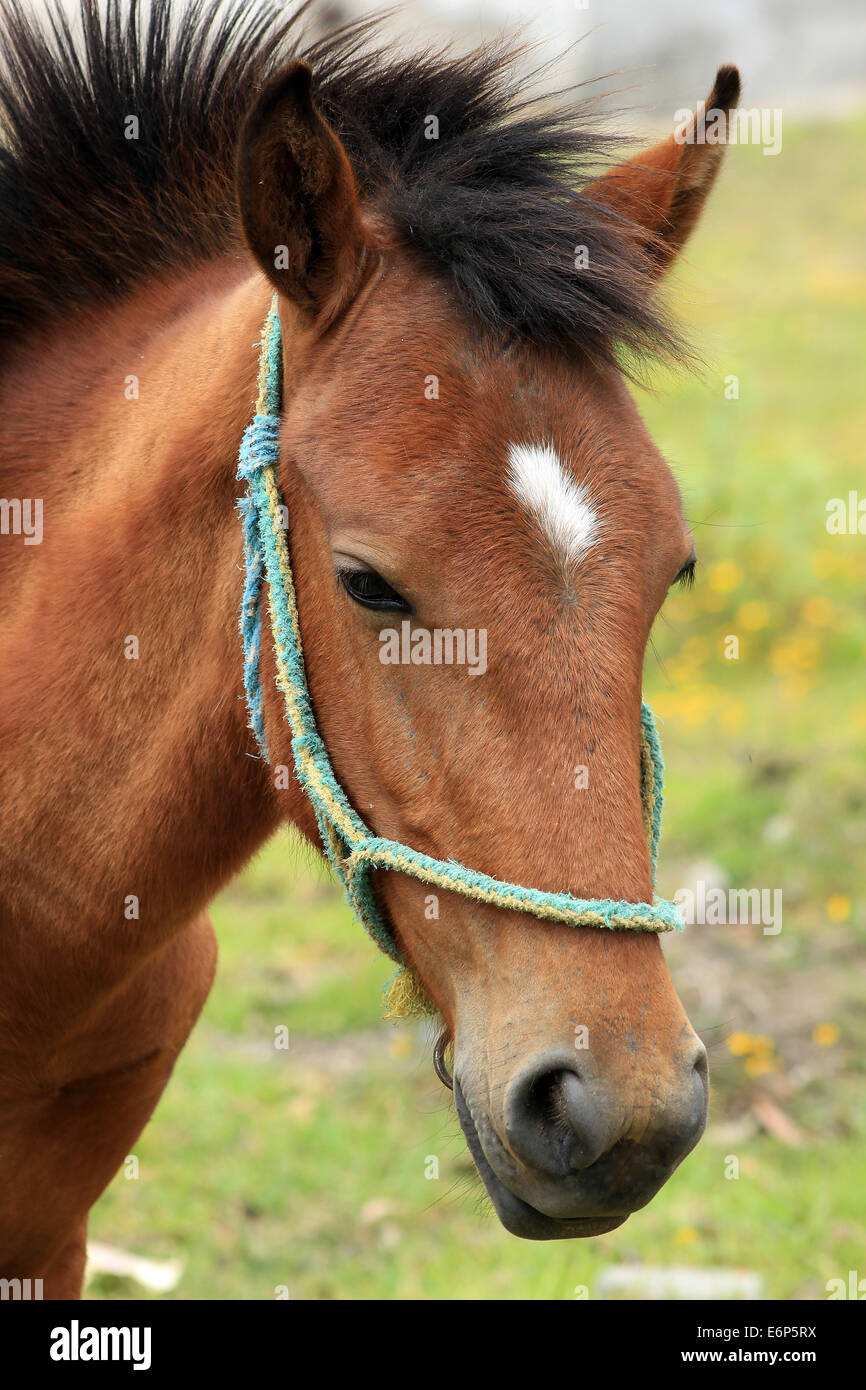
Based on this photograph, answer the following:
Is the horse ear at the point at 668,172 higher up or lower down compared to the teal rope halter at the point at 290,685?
higher up

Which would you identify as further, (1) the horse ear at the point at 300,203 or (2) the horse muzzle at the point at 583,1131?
(1) the horse ear at the point at 300,203

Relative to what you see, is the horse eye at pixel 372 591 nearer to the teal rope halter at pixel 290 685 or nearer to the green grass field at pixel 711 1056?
the teal rope halter at pixel 290 685

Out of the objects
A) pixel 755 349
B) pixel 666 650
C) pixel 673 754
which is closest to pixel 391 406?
pixel 673 754

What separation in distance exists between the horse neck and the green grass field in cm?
34

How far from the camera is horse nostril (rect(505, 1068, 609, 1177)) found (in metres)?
1.92

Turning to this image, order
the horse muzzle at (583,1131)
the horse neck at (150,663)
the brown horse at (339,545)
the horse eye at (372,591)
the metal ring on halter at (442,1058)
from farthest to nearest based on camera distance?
the horse neck at (150,663) < the metal ring on halter at (442,1058) < the horse eye at (372,591) < the brown horse at (339,545) < the horse muzzle at (583,1131)

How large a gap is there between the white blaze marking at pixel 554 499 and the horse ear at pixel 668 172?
0.70 metres

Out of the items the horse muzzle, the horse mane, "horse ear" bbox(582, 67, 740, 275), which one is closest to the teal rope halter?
the horse muzzle

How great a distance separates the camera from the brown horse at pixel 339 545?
2.06 metres

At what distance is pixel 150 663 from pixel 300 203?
93cm

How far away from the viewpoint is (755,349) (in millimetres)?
15641

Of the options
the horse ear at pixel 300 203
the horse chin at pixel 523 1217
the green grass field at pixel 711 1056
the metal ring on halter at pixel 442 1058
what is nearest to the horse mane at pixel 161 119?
the horse ear at pixel 300 203

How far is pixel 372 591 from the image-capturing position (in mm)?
2201

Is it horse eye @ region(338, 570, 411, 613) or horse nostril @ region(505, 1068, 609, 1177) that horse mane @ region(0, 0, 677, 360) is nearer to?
horse eye @ region(338, 570, 411, 613)
